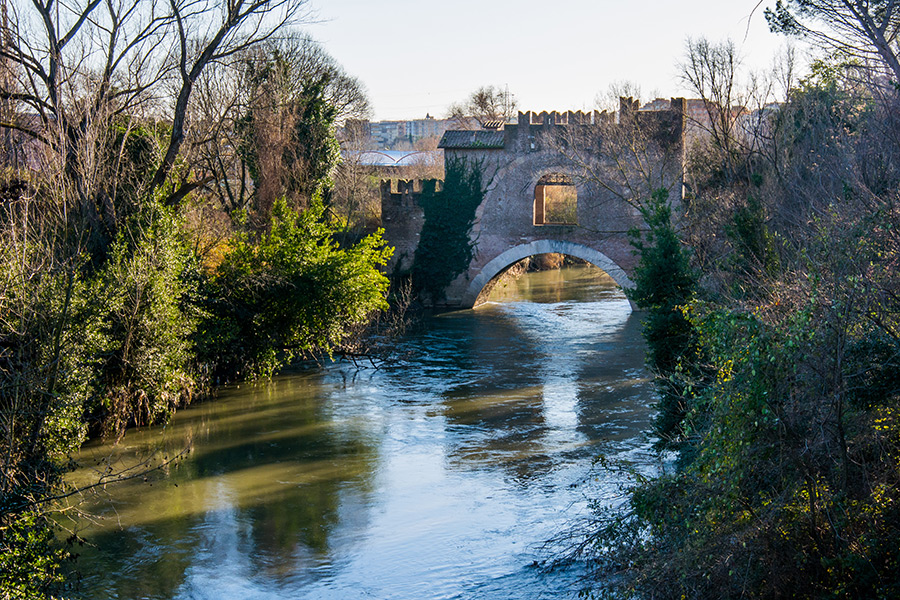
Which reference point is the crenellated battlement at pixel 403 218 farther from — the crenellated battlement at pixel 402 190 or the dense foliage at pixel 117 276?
the dense foliage at pixel 117 276

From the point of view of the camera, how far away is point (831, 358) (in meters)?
5.59

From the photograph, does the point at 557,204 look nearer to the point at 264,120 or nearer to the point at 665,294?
the point at 264,120

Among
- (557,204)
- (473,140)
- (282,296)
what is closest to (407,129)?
(557,204)

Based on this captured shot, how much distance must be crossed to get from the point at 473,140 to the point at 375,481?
48.2 feet

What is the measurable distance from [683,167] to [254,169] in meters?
11.3

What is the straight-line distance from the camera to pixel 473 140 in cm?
2408

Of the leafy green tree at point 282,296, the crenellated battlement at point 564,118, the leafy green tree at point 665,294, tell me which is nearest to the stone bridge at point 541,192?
the crenellated battlement at point 564,118

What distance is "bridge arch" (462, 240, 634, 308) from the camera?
77.5 ft

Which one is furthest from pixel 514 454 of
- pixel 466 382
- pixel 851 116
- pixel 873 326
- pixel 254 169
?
pixel 254 169

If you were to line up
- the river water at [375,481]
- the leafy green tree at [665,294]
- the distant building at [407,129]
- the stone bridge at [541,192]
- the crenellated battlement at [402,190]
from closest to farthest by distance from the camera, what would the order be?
the river water at [375,481], the leafy green tree at [665,294], the stone bridge at [541,192], the crenellated battlement at [402,190], the distant building at [407,129]

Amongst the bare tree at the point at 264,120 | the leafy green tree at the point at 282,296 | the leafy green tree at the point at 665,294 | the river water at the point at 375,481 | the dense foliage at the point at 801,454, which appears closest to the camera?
the dense foliage at the point at 801,454

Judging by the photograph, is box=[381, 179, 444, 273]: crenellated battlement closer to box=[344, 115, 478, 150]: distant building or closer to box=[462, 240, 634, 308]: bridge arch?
box=[462, 240, 634, 308]: bridge arch

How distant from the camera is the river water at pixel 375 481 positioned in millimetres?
8469

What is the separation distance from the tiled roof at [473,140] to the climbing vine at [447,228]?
0.48m
